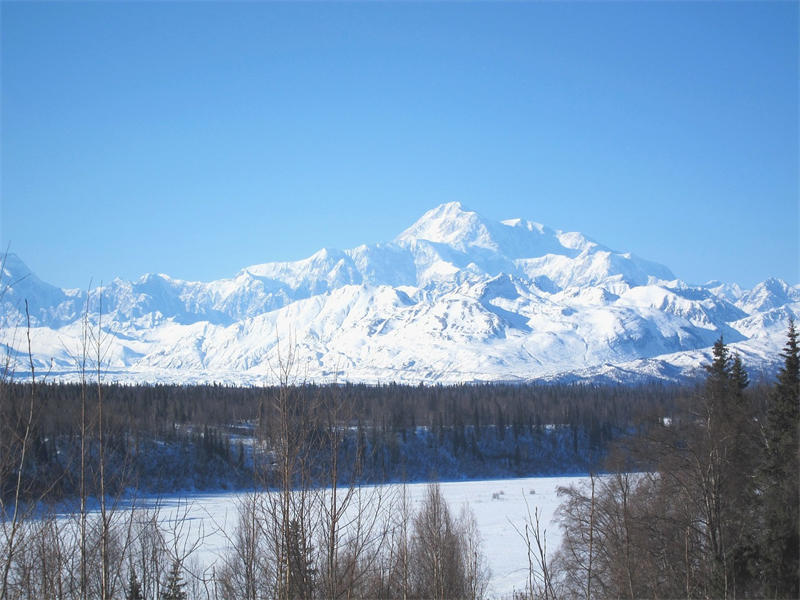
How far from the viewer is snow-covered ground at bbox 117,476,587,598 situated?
33781 mm

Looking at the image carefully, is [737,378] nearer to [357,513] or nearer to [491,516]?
[357,513]

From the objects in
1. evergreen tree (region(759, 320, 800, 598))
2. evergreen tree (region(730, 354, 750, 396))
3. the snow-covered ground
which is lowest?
the snow-covered ground

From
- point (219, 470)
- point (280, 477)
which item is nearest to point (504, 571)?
point (280, 477)

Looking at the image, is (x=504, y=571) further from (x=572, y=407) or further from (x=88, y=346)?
(x=572, y=407)

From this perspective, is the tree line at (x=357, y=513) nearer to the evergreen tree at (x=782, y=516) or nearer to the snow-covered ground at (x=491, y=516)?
the evergreen tree at (x=782, y=516)

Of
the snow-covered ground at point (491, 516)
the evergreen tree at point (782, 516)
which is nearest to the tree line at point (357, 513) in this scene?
the evergreen tree at point (782, 516)

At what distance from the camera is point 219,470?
7344cm

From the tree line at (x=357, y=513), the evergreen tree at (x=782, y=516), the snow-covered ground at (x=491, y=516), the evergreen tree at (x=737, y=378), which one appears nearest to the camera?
the tree line at (x=357, y=513)

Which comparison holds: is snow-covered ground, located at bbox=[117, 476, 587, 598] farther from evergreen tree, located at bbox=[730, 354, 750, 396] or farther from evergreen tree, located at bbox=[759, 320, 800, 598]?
evergreen tree, located at bbox=[730, 354, 750, 396]

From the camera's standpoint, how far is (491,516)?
54375 millimetres

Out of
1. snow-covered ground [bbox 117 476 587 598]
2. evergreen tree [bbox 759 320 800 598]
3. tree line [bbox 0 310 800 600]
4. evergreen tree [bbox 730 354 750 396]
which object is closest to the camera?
tree line [bbox 0 310 800 600]

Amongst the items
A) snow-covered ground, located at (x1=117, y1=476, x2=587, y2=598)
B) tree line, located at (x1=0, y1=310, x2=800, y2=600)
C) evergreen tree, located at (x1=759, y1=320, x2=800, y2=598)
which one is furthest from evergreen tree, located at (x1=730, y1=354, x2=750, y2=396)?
snow-covered ground, located at (x1=117, y1=476, x2=587, y2=598)

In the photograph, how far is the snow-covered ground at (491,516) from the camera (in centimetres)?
3378

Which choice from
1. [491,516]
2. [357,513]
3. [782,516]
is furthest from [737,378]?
[491,516]
